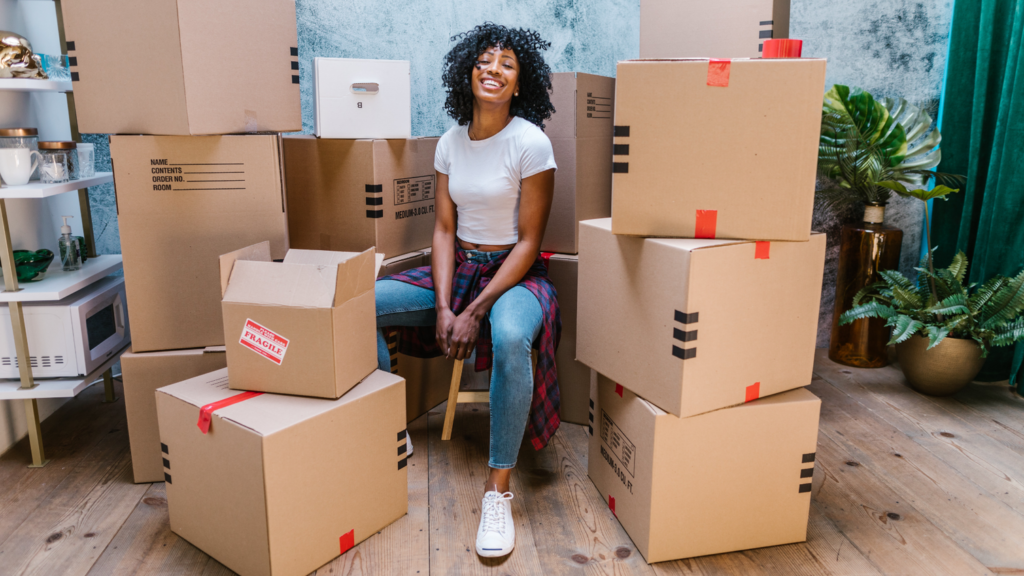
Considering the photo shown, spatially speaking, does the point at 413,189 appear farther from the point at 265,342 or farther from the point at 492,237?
the point at 265,342

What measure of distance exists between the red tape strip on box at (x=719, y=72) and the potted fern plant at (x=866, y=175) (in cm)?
129

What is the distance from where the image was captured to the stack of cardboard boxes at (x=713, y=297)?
137 centimetres

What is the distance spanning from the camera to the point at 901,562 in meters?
1.51

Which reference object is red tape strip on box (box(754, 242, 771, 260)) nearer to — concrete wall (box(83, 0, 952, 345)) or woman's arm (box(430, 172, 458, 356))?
woman's arm (box(430, 172, 458, 356))

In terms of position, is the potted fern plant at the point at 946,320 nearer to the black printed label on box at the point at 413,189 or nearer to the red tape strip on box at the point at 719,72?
the red tape strip on box at the point at 719,72

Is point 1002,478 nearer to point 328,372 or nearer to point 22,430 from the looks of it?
point 328,372

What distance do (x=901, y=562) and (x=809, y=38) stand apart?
78.5 inches

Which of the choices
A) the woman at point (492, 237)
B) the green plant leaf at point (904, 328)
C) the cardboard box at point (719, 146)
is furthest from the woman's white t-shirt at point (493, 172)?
the green plant leaf at point (904, 328)

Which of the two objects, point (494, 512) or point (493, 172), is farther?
point (493, 172)

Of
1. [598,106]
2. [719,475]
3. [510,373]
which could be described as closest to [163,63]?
[510,373]

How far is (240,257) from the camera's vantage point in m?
1.51

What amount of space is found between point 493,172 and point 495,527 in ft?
3.00

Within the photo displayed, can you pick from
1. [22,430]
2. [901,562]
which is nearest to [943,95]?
[901,562]

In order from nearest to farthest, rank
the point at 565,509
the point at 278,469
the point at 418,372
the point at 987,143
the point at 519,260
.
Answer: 1. the point at 278,469
2. the point at 565,509
3. the point at 519,260
4. the point at 418,372
5. the point at 987,143
